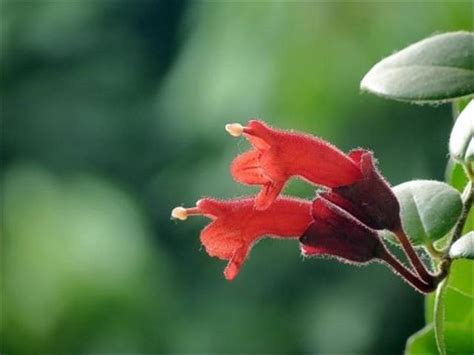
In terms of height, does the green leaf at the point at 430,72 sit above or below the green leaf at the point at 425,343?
above

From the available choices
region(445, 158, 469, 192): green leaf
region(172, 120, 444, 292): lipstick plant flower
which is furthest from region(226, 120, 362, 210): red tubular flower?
region(445, 158, 469, 192): green leaf

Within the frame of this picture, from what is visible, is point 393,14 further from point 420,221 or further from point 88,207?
point 420,221

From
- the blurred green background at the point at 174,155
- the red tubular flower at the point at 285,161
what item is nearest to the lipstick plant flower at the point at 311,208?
the red tubular flower at the point at 285,161

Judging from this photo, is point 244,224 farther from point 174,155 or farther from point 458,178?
point 174,155

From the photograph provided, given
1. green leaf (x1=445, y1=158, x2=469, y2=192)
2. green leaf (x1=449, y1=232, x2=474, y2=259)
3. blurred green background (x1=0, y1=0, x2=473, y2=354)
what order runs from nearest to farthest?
green leaf (x1=449, y1=232, x2=474, y2=259)
green leaf (x1=445, y1=158, x2=469, y2=192)
blurred green background (x1=0, y1=0, x2=473, y2=354)

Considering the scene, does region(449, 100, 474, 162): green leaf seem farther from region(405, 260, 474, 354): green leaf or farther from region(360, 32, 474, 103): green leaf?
region(405, 260, 474, 354): green leaf

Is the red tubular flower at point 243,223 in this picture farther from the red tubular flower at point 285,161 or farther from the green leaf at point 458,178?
the green leaf at point 458,178

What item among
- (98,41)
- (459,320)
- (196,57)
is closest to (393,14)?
(196,57)
